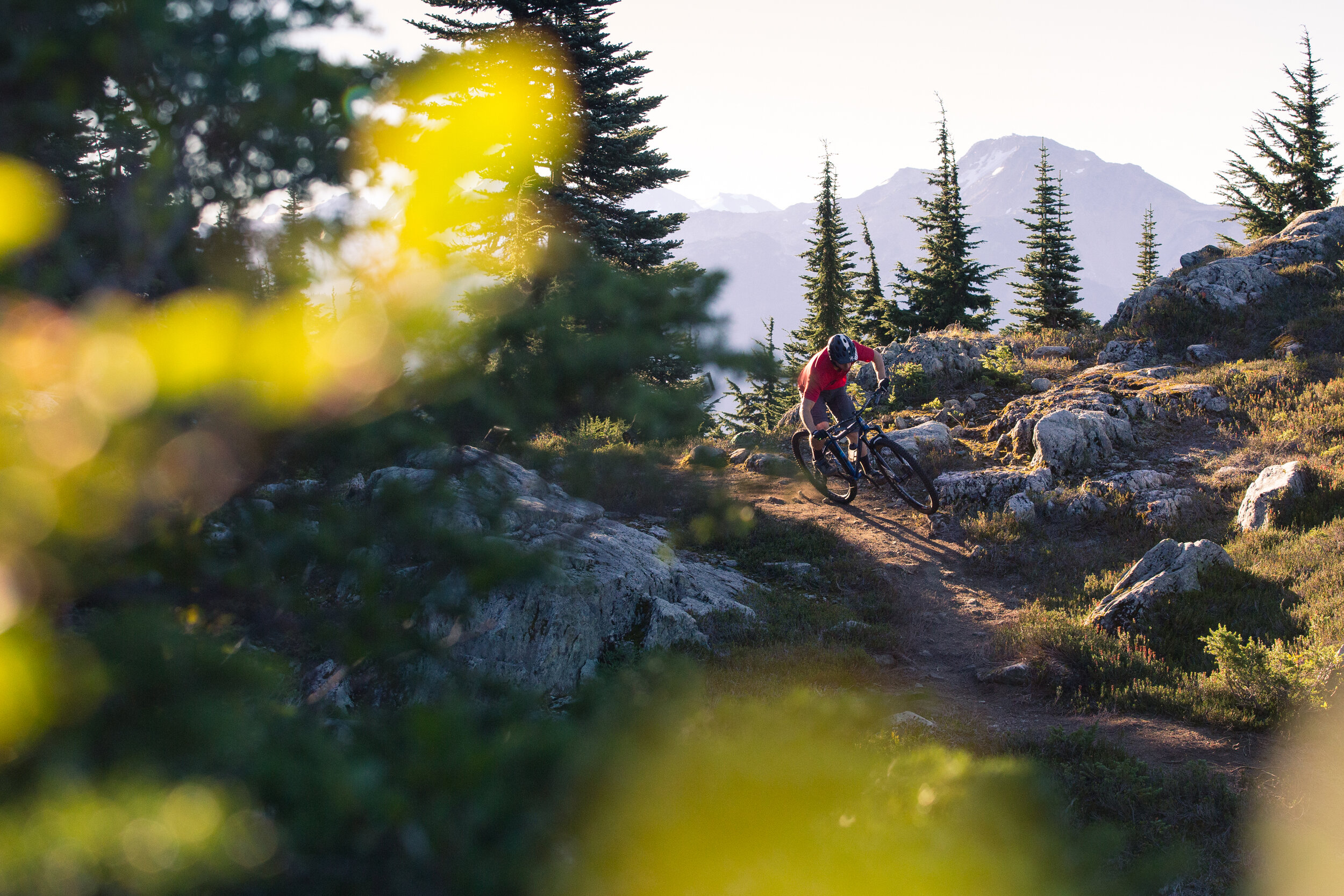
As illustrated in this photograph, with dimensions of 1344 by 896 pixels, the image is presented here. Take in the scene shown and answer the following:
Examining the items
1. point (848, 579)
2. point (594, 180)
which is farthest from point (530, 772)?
point (594, 180)

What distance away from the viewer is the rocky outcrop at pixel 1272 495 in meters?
9.97

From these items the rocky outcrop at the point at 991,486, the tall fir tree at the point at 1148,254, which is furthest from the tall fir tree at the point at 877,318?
the tall fir tree at the point at 1148,254

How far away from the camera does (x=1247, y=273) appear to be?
18.8 m

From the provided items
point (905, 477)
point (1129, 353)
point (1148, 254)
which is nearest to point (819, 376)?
point (905, 477)

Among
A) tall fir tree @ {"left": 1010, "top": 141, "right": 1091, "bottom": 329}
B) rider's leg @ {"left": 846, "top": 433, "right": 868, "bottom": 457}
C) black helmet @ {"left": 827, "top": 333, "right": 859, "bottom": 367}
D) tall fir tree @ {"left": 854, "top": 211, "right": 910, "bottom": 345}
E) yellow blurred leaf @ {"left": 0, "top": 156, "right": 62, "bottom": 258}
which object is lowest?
rider's leg @ {"left": 846, "top": 433, "right": 868, "bottom": 457}

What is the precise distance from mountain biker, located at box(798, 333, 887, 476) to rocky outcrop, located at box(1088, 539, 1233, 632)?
4.12 m

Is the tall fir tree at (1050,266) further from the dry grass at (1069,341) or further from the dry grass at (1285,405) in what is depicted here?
the dry grass at (1285,405)

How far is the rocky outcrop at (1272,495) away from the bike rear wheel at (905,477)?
4254 mm

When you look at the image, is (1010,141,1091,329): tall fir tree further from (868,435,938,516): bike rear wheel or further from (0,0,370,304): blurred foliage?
(0,0,370,304): blurred foliage

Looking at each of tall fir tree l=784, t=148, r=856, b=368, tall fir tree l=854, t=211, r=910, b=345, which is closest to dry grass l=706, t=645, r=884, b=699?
tall fir tree l=854, t=211, r=910, b=345

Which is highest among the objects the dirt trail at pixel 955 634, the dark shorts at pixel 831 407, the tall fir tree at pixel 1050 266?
the tall fir tree at pixel 1050 266

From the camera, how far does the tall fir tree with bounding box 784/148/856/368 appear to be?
122 ft

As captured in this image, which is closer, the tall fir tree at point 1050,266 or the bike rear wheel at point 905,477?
the bike rear wheel at point 905,477

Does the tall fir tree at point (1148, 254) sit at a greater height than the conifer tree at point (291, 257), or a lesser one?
greater
